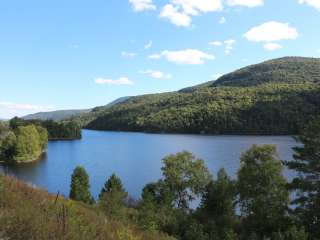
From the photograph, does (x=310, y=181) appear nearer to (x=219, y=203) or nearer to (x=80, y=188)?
(x=219, y=203)

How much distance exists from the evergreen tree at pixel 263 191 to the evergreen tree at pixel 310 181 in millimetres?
2311

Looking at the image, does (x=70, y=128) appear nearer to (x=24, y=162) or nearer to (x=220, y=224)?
(x=24, y=162)

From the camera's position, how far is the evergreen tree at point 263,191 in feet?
98.8

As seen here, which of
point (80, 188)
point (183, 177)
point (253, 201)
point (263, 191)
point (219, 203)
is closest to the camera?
point (263, 191)

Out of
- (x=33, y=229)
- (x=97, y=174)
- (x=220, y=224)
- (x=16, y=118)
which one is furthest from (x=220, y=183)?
(x=16, y=118)

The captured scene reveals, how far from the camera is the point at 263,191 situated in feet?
106

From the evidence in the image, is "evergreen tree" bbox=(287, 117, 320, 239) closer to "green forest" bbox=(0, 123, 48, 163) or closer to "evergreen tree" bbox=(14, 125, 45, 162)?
"green forest" bbox=(0, 123, 48, 163)

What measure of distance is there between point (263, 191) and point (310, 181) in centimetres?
602

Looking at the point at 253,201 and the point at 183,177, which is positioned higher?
the point at 183,177

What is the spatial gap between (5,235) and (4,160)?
98025 mm

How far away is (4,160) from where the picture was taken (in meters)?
95.7

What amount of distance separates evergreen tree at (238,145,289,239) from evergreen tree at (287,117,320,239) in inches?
91.0

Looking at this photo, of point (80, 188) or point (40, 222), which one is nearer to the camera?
point (40, 222)

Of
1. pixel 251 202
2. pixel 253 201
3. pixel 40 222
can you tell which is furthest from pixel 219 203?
pixel 40 222
